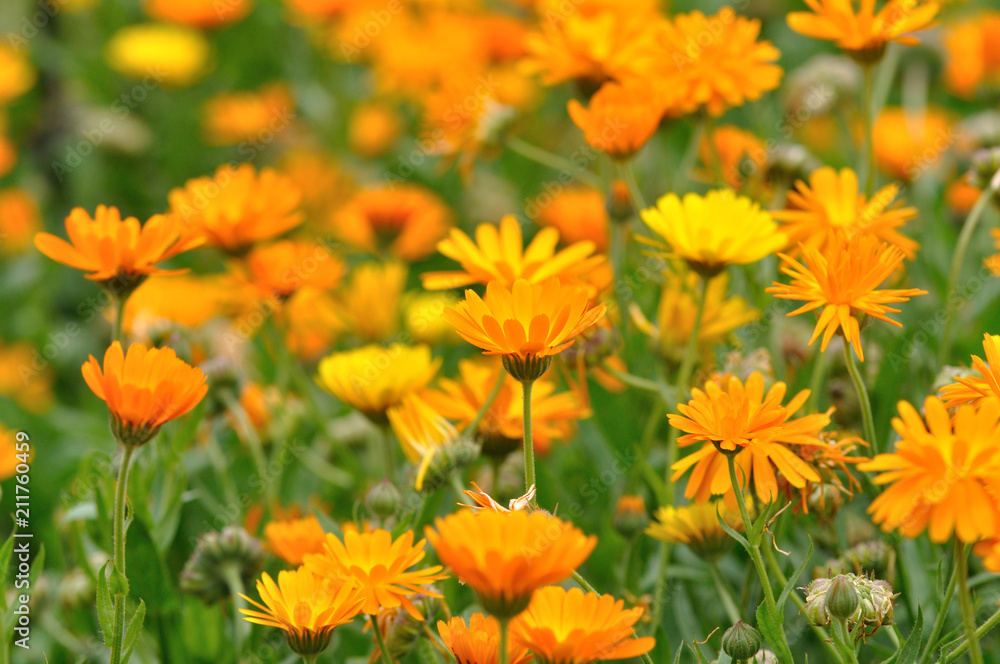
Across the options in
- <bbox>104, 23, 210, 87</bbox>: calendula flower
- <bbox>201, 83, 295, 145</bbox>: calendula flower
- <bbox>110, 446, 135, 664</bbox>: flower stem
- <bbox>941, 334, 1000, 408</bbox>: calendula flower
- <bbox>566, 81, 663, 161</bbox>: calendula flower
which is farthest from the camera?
<bbox>104, 23, 210, 87</bbox>: calendula flower

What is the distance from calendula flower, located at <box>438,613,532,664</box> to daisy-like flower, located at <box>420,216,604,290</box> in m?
0.40

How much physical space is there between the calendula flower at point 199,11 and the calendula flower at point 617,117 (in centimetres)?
203

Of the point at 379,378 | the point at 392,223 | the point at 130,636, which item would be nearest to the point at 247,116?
the point at 392,223

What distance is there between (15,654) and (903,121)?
1890 mm

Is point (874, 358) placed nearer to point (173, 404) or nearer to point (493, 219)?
point (173, 404)

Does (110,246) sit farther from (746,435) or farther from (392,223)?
(392,223)

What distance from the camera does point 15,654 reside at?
1.37m

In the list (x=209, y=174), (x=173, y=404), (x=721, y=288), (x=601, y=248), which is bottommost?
(x=209, y=174)

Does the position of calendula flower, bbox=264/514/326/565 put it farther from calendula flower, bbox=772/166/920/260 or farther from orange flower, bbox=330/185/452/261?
orange flower, bbox=330/185/452/261

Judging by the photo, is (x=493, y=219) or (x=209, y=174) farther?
(x=209, y=174)

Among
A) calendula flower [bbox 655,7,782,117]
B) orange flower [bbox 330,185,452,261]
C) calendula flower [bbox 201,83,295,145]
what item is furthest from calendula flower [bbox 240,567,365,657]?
calendula flower [bbox 201,83,295,145]

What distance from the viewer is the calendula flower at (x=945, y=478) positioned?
0.72 meters

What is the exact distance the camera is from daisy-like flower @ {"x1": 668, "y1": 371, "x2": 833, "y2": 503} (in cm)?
85

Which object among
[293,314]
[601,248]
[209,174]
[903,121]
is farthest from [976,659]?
[209,174]
